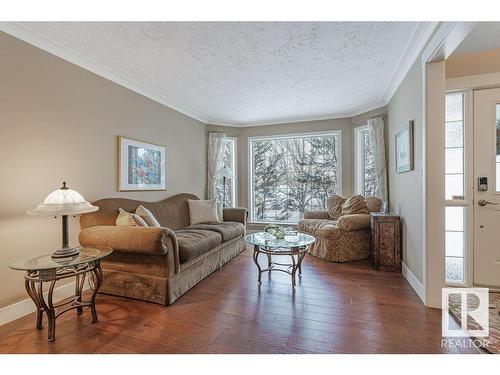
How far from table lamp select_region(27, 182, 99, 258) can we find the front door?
3.79m

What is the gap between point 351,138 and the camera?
4398 millimetres

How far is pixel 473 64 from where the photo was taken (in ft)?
7.68

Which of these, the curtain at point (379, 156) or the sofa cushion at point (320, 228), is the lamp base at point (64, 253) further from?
the curtain at point (379, 156)

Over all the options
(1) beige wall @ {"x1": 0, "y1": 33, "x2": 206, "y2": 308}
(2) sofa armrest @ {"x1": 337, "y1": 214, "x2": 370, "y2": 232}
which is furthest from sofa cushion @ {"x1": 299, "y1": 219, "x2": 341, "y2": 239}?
(1) beige wall @ {"x1": 0, "y1": 33, "x2": 206, "y2": 308}

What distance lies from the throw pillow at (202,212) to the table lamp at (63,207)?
6.15 ft

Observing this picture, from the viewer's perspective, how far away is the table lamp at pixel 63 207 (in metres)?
1.71

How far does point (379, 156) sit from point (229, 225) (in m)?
2.66

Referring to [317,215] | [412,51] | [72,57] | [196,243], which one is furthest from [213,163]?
[412,51]

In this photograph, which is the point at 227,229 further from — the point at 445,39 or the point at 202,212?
the point at 445,39

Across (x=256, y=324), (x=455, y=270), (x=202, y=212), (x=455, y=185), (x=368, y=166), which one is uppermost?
(x=368, y=166)

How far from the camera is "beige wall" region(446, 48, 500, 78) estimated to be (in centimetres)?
229

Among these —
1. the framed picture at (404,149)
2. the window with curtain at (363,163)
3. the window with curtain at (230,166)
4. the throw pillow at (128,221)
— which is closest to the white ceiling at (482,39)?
the framed picture at (404,149)

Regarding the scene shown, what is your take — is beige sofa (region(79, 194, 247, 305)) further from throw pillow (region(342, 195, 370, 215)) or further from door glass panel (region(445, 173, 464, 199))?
door glass panel (region(445, 173, 464, 199))
